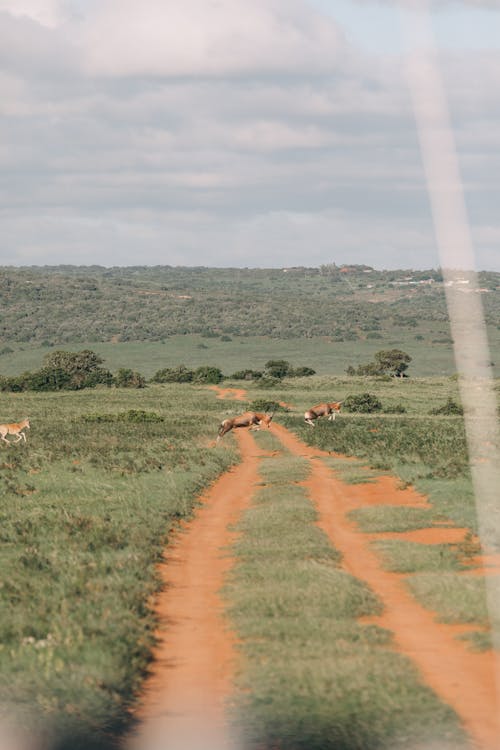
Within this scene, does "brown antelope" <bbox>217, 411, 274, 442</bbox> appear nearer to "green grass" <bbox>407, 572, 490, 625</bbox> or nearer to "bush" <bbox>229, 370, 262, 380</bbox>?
"green grass" <bbox>407, 572, 490, 625</bbox>

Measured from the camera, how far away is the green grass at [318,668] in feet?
30.6

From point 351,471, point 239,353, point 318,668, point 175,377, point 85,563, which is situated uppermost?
point 239,353

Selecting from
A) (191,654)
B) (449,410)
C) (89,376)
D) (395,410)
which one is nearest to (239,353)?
(89,376)

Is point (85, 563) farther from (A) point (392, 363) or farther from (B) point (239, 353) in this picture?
(B) point (239, 353)

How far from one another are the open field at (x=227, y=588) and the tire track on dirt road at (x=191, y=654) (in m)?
0.22

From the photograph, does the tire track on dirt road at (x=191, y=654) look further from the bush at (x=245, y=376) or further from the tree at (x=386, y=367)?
the tree at (x=386, y=367)

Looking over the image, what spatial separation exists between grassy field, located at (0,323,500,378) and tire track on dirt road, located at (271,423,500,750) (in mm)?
89850

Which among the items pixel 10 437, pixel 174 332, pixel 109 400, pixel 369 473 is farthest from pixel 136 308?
pixel 369 473

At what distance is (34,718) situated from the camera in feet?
32.0

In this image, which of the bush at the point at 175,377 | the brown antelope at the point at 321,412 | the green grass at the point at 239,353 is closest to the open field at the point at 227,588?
the brown antelope at the point at 321,412

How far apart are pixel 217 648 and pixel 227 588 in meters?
2.89

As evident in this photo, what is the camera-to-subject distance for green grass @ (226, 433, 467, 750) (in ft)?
30.6

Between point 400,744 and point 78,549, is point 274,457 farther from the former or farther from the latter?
point 400,744

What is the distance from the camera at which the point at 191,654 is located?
38.9 feet
